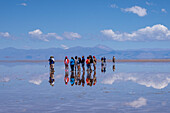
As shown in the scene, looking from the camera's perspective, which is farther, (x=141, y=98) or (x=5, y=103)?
(x=141, y=98)

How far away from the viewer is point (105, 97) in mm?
14422

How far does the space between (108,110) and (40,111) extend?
99.0 inches

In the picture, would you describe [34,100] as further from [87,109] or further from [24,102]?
[87,109]

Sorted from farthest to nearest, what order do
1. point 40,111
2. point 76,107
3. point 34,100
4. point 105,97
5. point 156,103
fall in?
point 105,97, point 34,100, point 156,103, point 76,107, point 40,111

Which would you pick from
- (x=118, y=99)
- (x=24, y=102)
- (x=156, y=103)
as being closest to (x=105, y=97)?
(x=118, y=99)

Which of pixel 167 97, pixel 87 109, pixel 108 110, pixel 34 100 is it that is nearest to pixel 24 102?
pixel 34 100

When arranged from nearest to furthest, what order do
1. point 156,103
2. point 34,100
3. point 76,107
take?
point 76,107, point 156,103, point 34,100

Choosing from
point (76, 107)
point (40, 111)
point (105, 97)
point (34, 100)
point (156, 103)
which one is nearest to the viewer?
point (40, 111)

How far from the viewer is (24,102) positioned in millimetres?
12945

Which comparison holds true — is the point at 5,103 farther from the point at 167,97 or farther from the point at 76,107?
the point at 167,97

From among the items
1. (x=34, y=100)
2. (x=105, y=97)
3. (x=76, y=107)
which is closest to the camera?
(x=76, y=107)

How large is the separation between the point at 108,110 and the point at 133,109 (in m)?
0.95

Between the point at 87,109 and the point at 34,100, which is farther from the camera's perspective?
the point at 34,100

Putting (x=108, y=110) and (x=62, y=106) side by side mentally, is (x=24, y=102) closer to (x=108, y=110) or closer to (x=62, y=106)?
(x=62, y=106)
